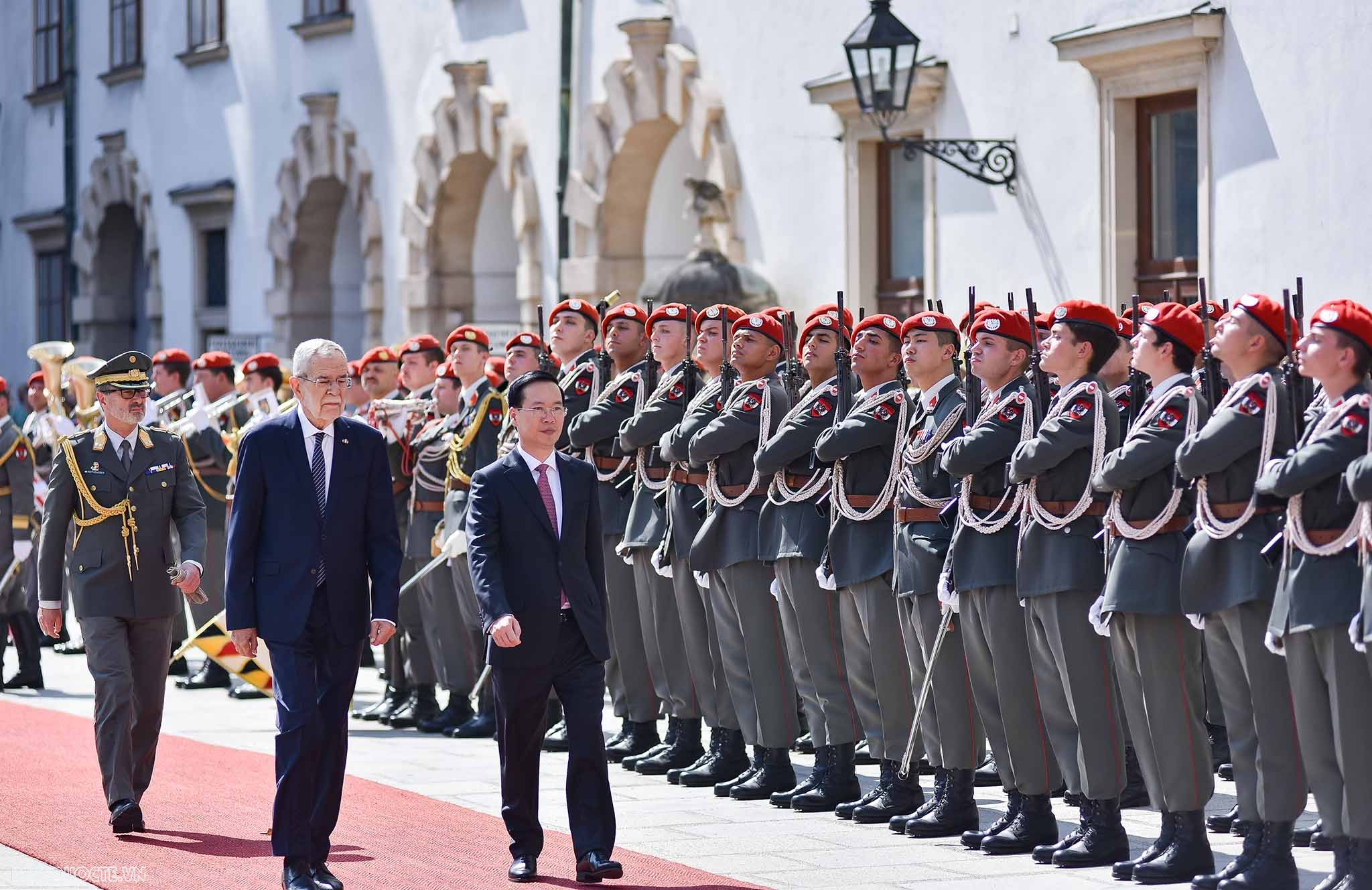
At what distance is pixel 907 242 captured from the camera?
15.5 metres

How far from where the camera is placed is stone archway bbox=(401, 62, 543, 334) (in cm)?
1923

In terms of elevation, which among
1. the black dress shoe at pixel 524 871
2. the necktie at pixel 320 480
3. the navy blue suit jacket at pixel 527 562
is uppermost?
the necktie at pixel 320 480

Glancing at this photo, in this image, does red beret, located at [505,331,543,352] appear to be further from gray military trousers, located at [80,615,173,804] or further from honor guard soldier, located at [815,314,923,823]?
gray military trousers, located at [80,615,173,804]

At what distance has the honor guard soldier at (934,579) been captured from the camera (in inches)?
332

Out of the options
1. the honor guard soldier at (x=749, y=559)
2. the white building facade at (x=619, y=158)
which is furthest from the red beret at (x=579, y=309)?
the white building facade at (x=619, y=158)

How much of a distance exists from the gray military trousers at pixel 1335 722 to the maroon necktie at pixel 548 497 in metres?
2.24

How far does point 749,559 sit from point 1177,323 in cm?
243

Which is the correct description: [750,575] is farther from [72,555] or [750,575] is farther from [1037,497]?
[72,555]

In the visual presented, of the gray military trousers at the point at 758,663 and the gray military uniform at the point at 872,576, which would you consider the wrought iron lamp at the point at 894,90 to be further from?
the gray military uniform at the point at 872,576

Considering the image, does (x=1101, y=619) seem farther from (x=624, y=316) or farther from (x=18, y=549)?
(x=18, y=549)

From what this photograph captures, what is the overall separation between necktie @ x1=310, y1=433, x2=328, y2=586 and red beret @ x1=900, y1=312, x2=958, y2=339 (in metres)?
2.23

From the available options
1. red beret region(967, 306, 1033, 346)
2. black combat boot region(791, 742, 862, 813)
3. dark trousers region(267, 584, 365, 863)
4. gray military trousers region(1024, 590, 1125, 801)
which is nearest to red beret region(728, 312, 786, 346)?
red beret region(967, 306, 1033, 346)

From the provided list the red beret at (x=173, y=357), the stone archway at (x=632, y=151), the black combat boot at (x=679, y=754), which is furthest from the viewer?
the stone archway at (x=632, y=151)

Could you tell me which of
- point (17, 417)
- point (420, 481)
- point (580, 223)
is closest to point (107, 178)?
point (17, 417)
